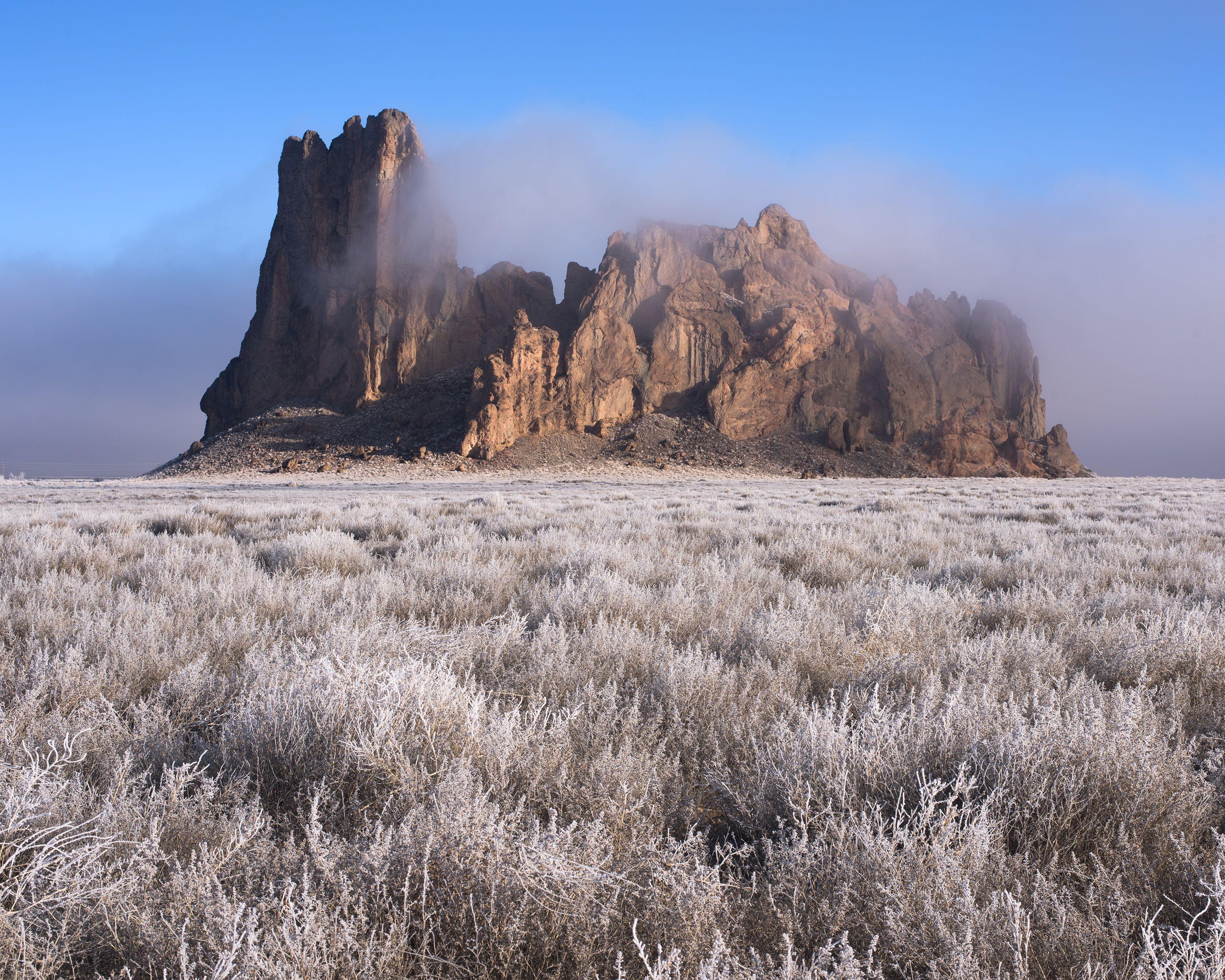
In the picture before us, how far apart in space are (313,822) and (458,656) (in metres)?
1.42

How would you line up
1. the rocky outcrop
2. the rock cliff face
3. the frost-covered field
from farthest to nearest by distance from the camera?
the rocky outcrop
the rock cliff face
the frost-covered field

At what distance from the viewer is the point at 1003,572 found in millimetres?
5109

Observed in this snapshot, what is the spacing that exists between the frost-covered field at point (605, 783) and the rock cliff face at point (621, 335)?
54945 mm

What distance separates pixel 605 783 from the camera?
5.47ft

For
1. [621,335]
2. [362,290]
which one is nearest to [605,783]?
[621,335]

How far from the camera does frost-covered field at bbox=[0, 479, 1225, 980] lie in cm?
114

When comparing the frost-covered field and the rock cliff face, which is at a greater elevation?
the rock cliff face

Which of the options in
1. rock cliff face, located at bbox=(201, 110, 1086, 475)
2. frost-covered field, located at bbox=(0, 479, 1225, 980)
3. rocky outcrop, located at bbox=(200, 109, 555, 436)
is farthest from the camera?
rocky outcrop, located at bbox=(200, 109, 555, 436)

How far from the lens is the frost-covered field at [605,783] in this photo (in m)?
1.14

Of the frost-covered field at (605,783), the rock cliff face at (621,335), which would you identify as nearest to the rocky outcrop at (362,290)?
the rock cliff face at (621,335)

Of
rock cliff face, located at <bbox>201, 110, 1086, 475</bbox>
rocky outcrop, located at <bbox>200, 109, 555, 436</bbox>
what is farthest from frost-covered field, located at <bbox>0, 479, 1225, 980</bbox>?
rocky outcrop, located at <bbox>200, 109, 555, 436</bbox>

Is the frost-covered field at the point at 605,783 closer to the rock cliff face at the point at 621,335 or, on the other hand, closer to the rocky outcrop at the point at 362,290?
the rock cliff face at the point at 621,335

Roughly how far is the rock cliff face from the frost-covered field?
5494 cm

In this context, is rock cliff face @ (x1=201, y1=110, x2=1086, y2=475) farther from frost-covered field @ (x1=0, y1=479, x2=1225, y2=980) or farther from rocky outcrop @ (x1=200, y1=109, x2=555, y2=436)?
frost-covered field @ (x1=0, y1=479, x2=1225, y2=980)
